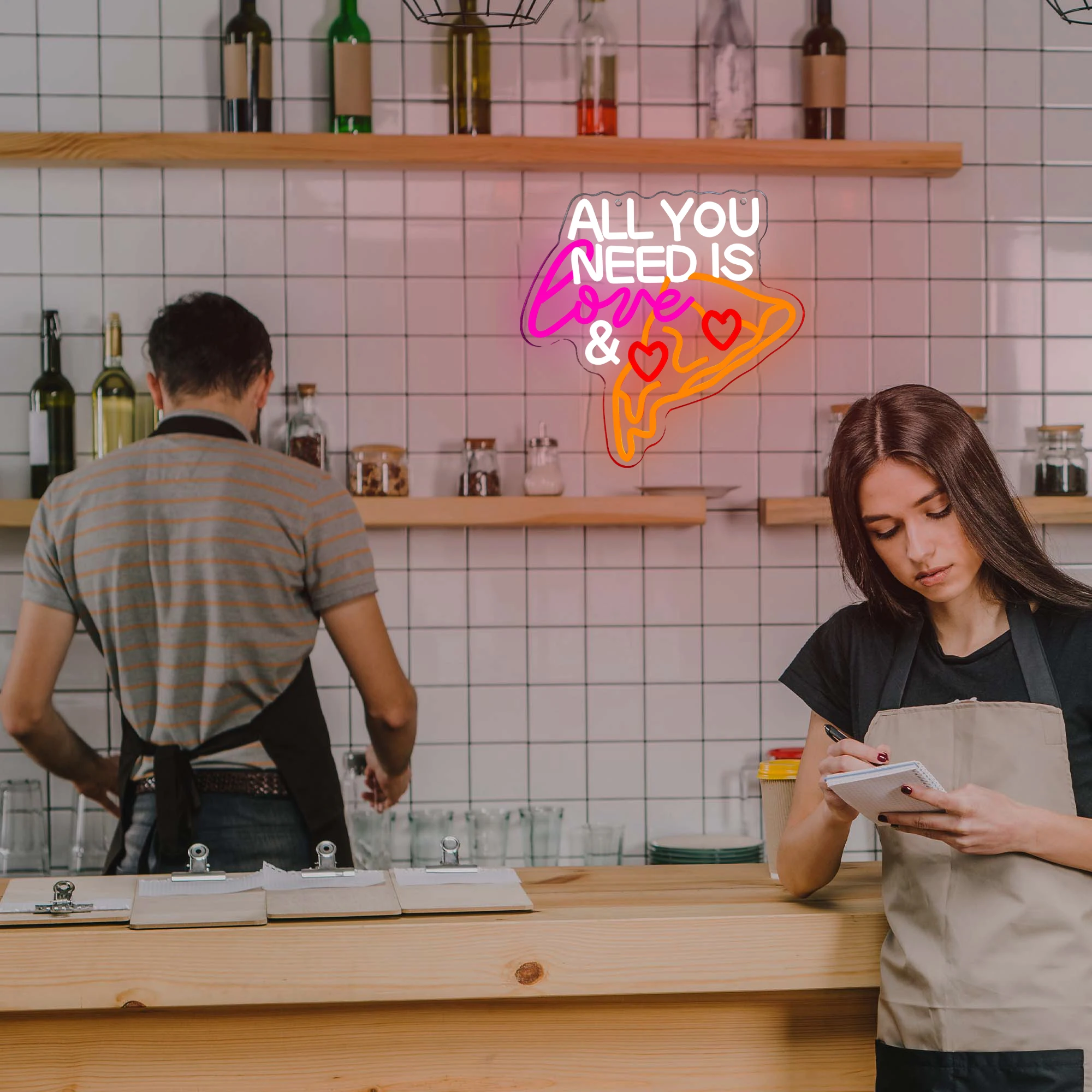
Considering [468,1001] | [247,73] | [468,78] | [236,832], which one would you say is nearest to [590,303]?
[468,78]

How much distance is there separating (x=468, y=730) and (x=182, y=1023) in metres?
1.45

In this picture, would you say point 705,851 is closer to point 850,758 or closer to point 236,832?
point 236,832

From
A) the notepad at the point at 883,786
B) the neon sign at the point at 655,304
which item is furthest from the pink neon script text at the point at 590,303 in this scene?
the notepad at the point at 883,786

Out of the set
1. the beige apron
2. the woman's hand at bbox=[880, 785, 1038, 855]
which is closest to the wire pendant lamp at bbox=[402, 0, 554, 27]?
the beige apron

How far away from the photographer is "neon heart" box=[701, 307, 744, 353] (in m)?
2.88

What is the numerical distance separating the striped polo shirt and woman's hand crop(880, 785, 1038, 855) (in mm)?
995

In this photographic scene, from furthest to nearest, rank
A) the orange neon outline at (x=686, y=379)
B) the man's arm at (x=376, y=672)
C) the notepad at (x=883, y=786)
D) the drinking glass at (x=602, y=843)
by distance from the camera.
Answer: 1. the orange neon outline at (x=686, y=379)
2. the drinking glass at (x=602, y=843)
3. the man's arm at (x=376, y=672)
4. the notepad at (x=883, y=786)

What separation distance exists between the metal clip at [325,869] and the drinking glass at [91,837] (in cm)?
109

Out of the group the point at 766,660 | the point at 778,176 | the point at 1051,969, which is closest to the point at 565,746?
the point at 766,660

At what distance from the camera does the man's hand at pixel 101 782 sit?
90.7 inches

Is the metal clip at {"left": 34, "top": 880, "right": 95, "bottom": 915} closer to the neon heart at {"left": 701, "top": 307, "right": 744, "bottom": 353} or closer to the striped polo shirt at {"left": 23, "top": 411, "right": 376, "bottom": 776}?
the striped polo shirt at {"left": 23, "top": 411, "right": 376, "bottom": 776}

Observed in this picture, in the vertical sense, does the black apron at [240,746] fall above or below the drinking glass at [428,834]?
above

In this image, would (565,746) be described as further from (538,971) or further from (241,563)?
(538,971)

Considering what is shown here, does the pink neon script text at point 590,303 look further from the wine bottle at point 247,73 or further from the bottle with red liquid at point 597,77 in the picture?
the wine bottle at point 247,73
